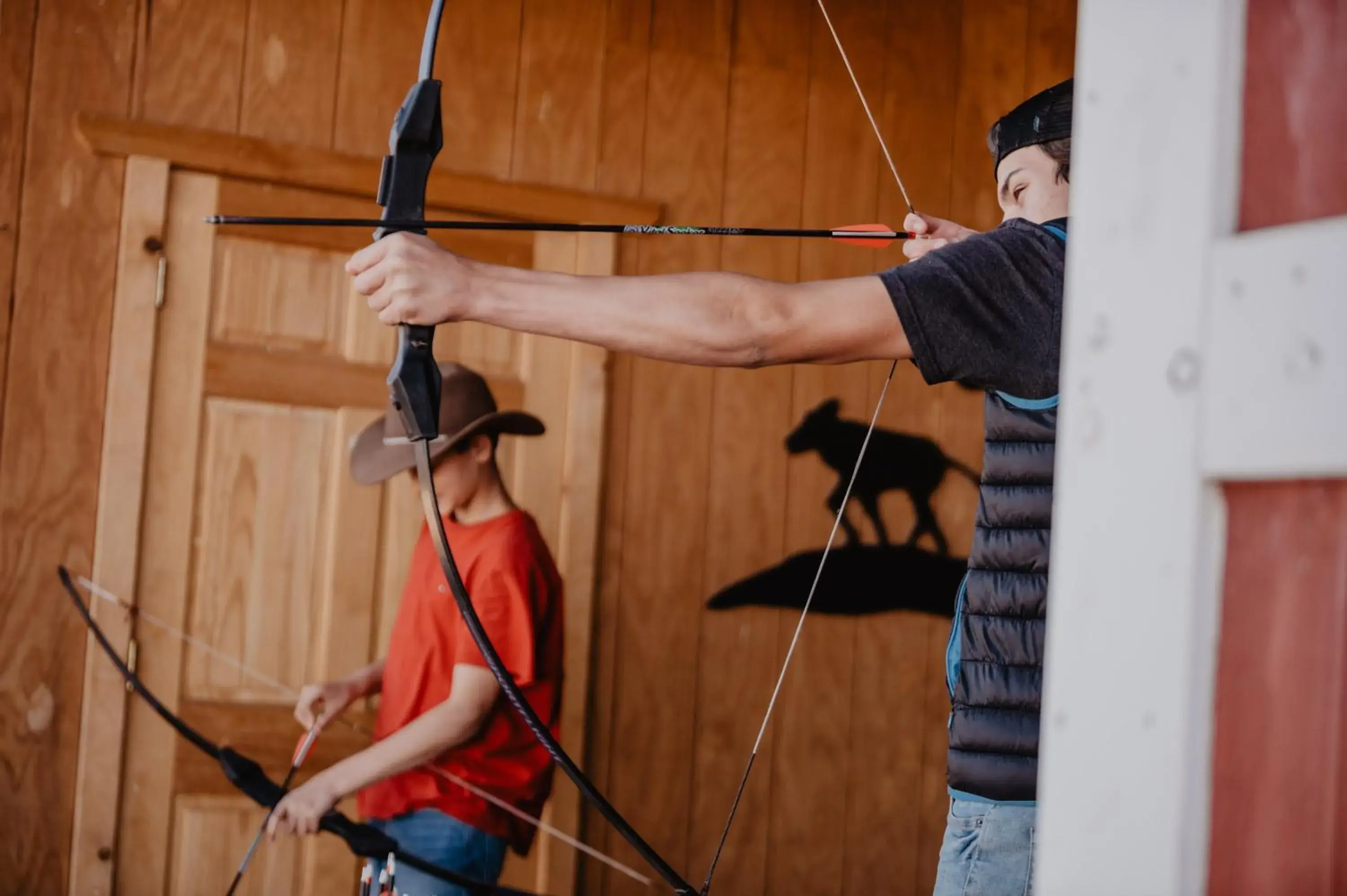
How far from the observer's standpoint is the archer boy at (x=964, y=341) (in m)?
1.27

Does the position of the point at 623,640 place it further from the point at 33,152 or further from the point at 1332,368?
the point at 1332,368

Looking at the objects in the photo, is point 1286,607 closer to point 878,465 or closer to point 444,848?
point 444,848

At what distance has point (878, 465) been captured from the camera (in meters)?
3.21

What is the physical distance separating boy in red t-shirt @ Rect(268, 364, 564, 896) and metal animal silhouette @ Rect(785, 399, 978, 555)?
94cm

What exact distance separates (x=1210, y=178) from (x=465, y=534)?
5.39 ft

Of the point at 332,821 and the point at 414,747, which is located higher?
the point at 414,747

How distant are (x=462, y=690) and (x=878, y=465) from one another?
52.8 inches

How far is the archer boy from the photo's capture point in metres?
1.27

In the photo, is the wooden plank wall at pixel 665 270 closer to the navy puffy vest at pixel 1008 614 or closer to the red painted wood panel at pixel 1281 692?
the navy puffy vest at pixel 1008 614

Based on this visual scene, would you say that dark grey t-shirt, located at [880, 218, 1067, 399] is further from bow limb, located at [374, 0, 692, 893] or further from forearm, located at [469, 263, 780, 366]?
bow limb, located at [374, 0, 692, 893]

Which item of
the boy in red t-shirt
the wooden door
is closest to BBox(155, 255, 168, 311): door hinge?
the wooden door

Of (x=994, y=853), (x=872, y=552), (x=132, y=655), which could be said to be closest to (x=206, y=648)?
(x=132, y=655)

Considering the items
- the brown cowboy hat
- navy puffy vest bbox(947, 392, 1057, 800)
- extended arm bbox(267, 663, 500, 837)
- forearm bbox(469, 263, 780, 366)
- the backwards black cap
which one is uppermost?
the backwards black cap

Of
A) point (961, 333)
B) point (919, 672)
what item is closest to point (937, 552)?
point (919, 672)
